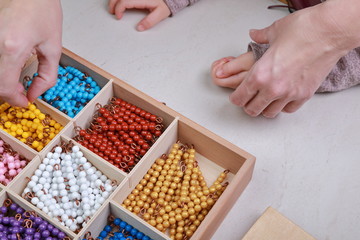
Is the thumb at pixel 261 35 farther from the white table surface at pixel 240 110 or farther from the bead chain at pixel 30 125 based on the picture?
the bead chain at pixel 30 125

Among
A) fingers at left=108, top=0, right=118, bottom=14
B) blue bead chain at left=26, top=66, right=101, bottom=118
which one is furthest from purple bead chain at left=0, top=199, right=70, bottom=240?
fingers at left=108, top=0, right=118, bottom=14

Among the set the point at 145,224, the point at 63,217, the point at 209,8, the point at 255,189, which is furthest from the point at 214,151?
the point at 209,8

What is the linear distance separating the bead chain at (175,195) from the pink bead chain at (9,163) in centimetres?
25

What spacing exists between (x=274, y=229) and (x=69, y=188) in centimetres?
45

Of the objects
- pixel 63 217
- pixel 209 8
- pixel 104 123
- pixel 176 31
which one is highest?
pixel 209 8

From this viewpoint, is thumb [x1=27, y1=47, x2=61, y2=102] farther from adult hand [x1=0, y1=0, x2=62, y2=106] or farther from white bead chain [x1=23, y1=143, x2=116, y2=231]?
white bead chain [x1=23, y1=143, x2=116, y2=231]

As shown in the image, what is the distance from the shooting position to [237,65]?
3.77 ft

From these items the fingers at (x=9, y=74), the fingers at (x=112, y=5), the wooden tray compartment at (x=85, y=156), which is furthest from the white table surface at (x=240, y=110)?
the fingers at (x=9, y=74)

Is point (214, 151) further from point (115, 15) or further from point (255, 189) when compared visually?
point (115, 15)

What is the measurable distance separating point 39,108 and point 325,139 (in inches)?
26.8

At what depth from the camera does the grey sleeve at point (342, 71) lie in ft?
Result: 3.76

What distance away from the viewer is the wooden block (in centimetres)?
95

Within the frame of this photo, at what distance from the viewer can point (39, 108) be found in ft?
3.66

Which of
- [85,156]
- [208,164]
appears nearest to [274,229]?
[208,164]
